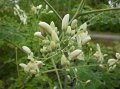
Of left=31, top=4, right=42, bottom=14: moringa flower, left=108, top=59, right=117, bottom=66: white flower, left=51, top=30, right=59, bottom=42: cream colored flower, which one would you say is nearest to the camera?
left=51, top=30, right=59, bottom=42: cream colored flower

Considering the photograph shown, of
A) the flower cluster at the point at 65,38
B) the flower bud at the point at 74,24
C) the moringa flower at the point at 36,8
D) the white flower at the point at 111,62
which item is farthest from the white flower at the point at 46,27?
the moringa flower at the point at 36,8

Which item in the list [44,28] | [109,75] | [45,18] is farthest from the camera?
[45,18]

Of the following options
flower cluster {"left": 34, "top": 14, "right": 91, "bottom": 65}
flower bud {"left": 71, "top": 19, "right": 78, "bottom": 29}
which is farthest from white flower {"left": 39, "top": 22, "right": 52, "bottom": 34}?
flower bud {"left": 71, "top": 19, "right": 78, "bottom": 29}

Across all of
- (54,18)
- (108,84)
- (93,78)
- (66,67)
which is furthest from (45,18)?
(66,67)

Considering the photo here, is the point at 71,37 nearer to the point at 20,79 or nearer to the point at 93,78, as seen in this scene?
the point at 93,78

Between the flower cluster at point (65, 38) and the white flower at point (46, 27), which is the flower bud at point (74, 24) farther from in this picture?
the white flower at point (46, 27)

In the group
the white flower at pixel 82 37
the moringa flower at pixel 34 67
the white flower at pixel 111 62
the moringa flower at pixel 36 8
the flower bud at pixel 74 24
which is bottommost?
the white flower at pixel 111 62

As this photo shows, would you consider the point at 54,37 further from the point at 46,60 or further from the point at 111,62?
the point at 111,62

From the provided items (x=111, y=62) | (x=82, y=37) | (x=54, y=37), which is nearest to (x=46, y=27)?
(x=54, y=37)

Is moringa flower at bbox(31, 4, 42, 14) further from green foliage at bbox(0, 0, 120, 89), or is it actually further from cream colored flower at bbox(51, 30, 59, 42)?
cream colored flower at bbox(51, 30, 59, 42)

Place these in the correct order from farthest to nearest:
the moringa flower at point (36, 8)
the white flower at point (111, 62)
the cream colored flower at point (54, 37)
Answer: the moringa flower at point (36, 8) < the white flower at point (111, 62) < the cream colored flower at point (54, 37)

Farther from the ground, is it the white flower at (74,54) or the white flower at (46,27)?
the white flower at (46,27)
